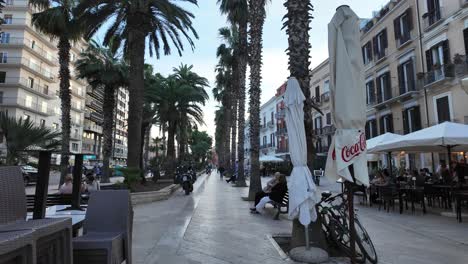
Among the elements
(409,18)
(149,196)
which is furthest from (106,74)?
(409,18)

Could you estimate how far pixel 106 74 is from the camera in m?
24.0

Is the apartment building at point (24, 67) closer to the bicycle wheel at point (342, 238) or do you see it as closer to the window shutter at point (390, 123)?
the window shutter at point (390, 123)

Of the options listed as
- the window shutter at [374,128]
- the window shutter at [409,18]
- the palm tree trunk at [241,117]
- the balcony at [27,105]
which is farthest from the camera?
the balcony at [27,105]

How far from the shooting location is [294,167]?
5.50 m

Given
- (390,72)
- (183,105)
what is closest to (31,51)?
(183,105)

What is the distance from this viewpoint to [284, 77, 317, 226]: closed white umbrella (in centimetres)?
524

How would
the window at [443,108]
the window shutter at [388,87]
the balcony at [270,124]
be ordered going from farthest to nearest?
1. the balcony at [270,124]
2. the window shutter at [388,87]
3. the window at [443,108]

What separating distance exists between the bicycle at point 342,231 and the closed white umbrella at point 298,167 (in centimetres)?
64

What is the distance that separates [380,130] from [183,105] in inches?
670

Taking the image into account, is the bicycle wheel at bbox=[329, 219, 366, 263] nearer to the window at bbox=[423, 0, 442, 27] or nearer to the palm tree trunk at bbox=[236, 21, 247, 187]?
the palm tree trunk at bbox=[236, 21, 247, 187]

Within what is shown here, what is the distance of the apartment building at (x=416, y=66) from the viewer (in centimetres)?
2036

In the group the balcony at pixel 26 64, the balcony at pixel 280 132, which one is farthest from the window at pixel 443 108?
the balcony at pixel 26 64

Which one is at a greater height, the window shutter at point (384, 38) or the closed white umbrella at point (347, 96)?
the window shutter at point (384, 38)

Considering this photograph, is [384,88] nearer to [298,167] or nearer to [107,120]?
[107,120]
